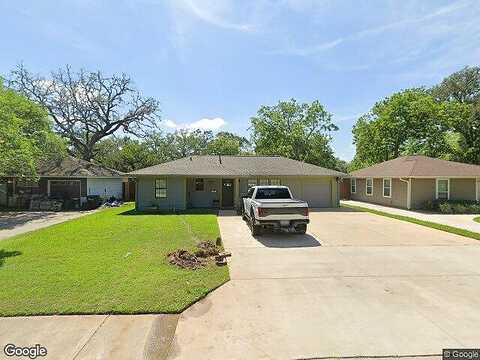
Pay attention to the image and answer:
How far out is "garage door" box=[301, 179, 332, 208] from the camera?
21156mm

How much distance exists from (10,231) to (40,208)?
9.57 metres

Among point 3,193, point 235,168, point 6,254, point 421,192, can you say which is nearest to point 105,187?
point 3,193

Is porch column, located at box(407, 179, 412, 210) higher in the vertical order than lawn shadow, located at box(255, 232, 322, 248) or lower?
higher

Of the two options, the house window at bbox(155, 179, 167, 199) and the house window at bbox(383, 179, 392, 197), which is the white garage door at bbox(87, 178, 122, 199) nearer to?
the house window at bbox(155, 179, 167, 199)

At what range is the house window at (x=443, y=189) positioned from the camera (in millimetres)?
20328

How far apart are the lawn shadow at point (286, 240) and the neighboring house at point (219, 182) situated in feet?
27.0

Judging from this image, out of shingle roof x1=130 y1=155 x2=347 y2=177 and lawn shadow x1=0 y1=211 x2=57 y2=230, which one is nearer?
lawn shadow x1=0 y1=211 x2=57 y2=230

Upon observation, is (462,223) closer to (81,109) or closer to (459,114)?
(459,114)

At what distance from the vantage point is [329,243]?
10.2 meters

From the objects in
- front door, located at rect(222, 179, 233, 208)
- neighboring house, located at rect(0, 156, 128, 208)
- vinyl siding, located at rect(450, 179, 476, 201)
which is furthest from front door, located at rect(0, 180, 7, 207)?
vinyl siding, located at rect(450, 179, 476, 201)

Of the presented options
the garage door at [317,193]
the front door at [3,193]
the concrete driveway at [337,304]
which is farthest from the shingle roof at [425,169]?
the front door at [3,193]

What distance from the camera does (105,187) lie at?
24.7 m

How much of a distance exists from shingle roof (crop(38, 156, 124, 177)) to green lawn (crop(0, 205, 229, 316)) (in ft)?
40.4

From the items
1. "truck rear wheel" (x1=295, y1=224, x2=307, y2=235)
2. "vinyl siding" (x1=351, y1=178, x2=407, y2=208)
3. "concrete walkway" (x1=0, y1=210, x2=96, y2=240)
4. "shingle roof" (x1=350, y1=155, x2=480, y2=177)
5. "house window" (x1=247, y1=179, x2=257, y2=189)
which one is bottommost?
"concrete walkway" (x1=0, y1=210, x2=96, y2=240)
